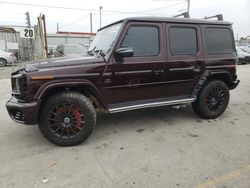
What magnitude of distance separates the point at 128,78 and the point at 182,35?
55.5 inches

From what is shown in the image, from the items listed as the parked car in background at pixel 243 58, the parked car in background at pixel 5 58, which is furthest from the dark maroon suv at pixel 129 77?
the parked car in background at pixel 5 58

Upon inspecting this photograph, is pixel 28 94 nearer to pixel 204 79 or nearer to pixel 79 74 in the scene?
pixel 79 74

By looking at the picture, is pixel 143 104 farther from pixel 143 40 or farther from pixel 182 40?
pixel 182 40

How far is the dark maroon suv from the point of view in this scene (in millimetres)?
3662

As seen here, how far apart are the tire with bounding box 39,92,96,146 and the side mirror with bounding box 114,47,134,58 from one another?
0.87m

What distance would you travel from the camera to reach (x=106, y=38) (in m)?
4.48

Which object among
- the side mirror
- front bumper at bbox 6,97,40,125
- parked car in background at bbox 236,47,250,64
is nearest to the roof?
the side mirror

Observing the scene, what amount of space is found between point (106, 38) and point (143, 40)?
0.72m

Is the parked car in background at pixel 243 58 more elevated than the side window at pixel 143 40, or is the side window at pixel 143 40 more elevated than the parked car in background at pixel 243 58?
the side window at pixel 143 40

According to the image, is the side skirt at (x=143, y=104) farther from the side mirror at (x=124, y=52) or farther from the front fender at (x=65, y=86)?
the side mirror at (x=124, y=52)

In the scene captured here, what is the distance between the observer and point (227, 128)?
4598mm

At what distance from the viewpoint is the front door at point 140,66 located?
4043 millimetres

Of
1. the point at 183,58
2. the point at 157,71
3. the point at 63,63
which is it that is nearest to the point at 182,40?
the point at 183,58

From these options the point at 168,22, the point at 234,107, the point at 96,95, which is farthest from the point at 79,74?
the point at 234,107
